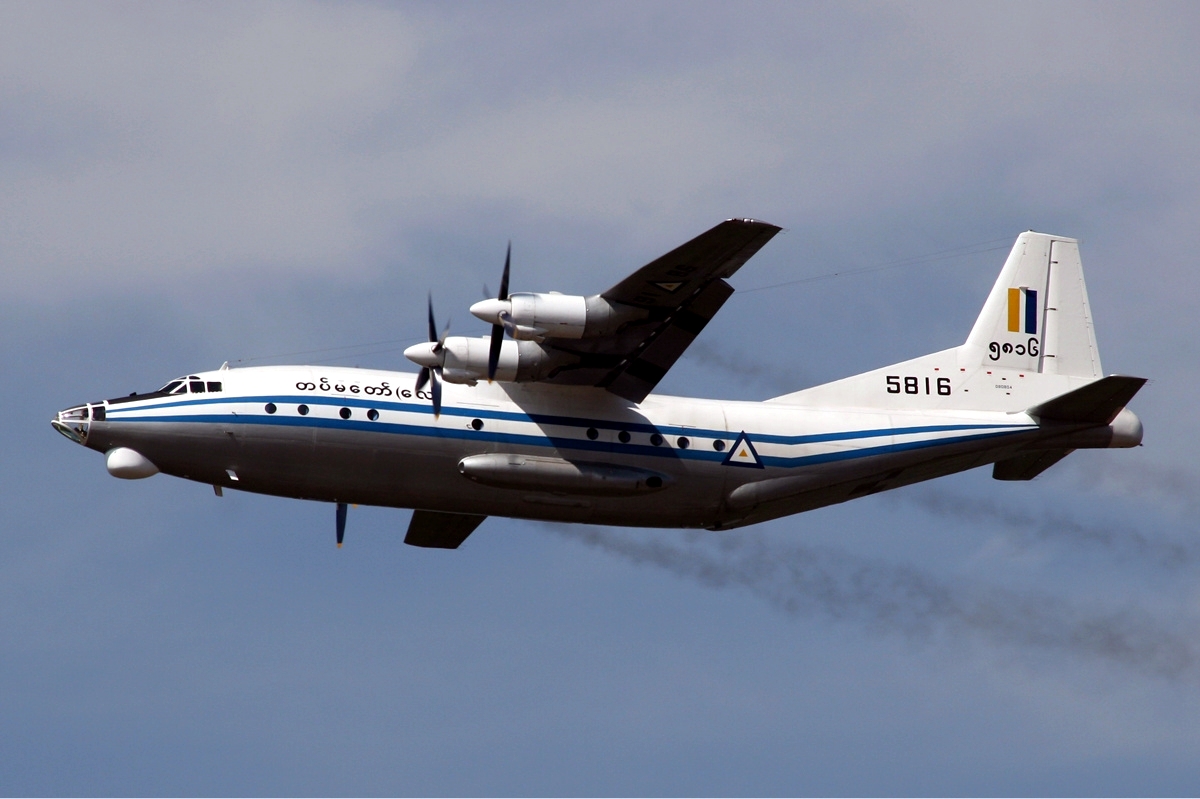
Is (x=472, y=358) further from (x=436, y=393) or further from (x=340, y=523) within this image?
(x=340, y=523)

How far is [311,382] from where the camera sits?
25156mm

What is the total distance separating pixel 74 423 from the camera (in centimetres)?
2469

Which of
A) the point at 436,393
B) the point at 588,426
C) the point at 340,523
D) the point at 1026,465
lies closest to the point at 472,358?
the point at 436,393

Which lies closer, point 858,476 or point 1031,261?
point 858,476

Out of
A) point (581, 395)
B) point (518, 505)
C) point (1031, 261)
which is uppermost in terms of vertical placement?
point (1031, 261)

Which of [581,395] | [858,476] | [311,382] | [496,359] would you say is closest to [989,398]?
[858,476]

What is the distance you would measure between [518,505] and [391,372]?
2.97 m

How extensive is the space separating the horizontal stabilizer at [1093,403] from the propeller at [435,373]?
1013 cm

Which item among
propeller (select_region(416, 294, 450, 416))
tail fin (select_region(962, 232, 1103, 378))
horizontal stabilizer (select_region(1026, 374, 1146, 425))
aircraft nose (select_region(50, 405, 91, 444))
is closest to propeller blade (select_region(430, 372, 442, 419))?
propeller (select_region(416, 294, 450, 416))

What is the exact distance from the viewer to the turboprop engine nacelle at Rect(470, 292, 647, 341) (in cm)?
2391

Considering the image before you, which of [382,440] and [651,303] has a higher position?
[651,303]

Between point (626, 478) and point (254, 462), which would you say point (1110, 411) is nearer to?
point (626, 478)

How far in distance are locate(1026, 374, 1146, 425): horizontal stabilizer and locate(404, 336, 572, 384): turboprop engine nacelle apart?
883 centimetres

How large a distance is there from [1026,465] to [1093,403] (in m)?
1.79
